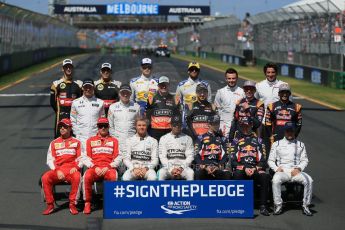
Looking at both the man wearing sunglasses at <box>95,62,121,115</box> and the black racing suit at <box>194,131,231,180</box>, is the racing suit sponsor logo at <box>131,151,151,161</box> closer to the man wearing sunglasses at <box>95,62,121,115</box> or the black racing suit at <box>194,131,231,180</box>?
the black racing suit at <box>194,131,231,180</box>

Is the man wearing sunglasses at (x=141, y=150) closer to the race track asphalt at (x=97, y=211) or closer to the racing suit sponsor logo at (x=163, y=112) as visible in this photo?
the race track asphalt at (x=97, y=211)

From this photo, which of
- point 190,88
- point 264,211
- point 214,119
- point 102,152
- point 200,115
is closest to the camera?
point 264,211

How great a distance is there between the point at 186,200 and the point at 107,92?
2.86 m

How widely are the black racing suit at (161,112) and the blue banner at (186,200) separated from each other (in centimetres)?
187

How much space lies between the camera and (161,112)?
36.9 ft

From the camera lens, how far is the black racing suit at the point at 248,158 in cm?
993

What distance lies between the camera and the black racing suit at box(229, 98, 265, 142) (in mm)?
10742

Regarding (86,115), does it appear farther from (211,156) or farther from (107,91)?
(211,156)

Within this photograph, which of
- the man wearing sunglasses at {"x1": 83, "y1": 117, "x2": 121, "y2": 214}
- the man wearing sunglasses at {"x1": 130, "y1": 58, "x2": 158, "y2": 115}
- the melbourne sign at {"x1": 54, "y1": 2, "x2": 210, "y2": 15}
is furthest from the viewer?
the melbourne sign at {"x1": 54, "y1": 2, "x2": 210, "y2": 15}

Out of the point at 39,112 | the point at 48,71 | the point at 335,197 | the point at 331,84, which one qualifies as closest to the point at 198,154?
the point at 335,197

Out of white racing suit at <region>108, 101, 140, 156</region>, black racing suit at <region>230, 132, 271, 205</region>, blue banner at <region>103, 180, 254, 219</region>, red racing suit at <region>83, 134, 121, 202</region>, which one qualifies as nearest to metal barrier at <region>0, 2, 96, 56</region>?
white racing suit at <region>108, 101, 140, 156</region>

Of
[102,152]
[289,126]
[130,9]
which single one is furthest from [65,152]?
[130,9]

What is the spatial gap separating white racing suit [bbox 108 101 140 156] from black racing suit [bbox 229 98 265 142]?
1.47 metres

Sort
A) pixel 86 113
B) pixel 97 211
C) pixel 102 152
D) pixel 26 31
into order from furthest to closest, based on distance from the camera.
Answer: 1. pixel 26 31
2. pixel 86 113
3. pixel 102 152
4. pixel 97 211
